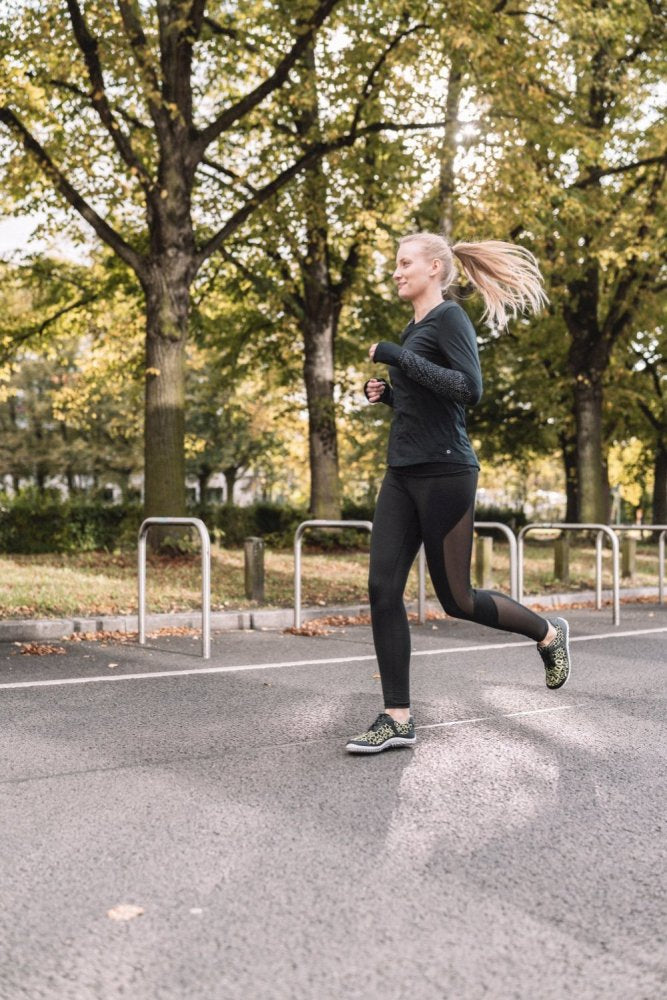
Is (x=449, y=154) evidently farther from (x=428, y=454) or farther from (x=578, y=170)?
(x=428, y=454)

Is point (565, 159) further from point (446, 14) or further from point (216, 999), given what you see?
point (216, 999)

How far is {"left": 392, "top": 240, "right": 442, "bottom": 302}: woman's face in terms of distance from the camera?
195 inches

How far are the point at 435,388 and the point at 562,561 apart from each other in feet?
38.9

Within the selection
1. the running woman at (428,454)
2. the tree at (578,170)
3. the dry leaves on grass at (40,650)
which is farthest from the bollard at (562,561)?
the running woman at (428,454)

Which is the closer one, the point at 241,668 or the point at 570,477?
the point at 241,668

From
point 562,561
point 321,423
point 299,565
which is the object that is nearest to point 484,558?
point 562,561

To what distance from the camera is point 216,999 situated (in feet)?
8.05

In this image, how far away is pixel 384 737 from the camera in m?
4.93

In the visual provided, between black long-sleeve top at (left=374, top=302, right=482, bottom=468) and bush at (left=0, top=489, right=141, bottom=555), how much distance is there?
13.9m

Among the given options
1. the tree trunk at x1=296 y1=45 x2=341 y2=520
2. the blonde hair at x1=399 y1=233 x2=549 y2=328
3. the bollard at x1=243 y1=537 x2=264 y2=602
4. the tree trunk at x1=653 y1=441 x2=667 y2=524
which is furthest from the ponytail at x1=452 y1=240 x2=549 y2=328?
the tree trunk at x1=653 y1=441 x2=667 y2=524

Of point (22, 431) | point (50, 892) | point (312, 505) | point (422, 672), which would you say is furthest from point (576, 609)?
point (22, 431)

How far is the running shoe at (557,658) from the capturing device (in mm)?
5488

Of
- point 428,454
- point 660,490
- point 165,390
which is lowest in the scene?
point 428,454

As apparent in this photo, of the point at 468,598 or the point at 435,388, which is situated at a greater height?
the point at 435,388
